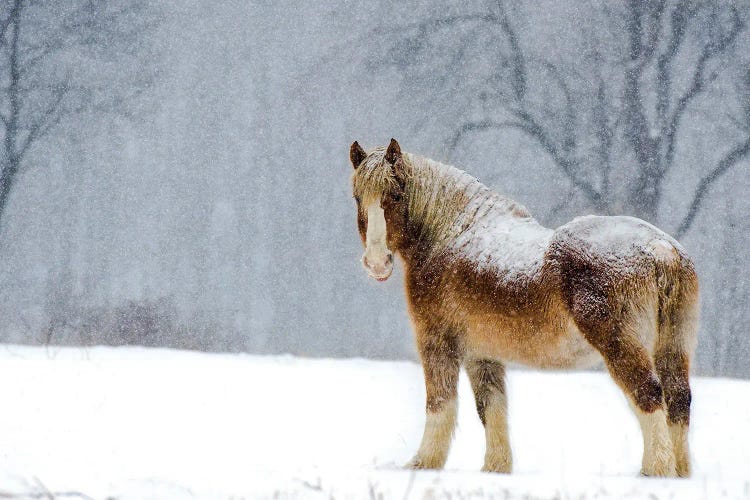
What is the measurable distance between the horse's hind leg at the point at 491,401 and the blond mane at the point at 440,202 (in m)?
0.90

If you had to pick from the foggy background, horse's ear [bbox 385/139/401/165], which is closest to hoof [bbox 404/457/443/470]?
horse's ear [bbox 385/139/401/165]

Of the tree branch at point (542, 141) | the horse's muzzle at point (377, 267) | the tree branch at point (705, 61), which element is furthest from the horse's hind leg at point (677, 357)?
the tree branch at point (705, 61)

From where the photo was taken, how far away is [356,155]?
598cm

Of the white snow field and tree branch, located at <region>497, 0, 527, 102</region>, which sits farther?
tree branch, located at <region>497, 0, 527, 102</region>

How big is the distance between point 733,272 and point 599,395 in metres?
10.1

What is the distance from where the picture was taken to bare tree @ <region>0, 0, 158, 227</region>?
65.9 feet

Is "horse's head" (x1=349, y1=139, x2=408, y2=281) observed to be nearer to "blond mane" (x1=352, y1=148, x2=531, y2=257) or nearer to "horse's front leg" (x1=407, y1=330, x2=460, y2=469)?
"blond mane" (x1=352, y1=148, x2=531, y2=257)

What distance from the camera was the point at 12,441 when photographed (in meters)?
6.86

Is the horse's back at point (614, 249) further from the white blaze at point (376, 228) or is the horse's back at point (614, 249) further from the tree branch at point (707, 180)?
the tree branch at point (707, 180)

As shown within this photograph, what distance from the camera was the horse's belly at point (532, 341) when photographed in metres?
5.20

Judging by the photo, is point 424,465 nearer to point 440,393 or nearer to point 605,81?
point 440,393

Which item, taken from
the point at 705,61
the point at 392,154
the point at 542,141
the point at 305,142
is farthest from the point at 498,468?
the point at 305,142

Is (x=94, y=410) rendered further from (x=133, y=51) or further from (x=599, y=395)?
(x=133, y=51)

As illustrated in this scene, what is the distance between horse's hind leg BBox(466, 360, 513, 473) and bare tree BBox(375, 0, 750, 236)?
1097cm
